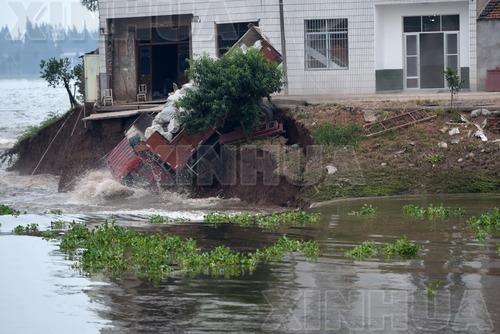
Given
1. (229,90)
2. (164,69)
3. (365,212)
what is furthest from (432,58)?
(365,212)

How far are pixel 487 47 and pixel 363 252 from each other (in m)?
→ 17.3

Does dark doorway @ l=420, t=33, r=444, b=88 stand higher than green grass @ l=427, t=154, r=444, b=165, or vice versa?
dark doorway @ l=420, t=33, r=444, b=88

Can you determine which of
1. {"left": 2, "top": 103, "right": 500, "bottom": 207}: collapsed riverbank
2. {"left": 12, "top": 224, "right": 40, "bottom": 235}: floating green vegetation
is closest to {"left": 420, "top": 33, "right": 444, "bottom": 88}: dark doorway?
{"left": 2, "top": 103, "right": 500, "bottom": 207}: collapsed riverbank

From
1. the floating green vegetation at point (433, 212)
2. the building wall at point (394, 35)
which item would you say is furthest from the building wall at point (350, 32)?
the floating green vegetation at point (433, 212)

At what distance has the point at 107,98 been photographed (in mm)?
37500

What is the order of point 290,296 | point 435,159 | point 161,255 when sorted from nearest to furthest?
1. point 290,296
2. point 161,255
3. point 435,159

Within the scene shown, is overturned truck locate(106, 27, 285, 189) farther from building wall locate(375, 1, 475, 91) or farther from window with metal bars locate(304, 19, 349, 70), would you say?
building wall locate(375, 1, 475, 91)

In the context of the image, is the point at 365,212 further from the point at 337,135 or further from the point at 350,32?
the point at 350,32

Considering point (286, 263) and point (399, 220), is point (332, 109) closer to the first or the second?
point (399, 220)

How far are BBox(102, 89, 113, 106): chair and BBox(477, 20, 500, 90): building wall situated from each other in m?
11.8

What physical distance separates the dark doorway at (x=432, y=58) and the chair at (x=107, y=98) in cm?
1010

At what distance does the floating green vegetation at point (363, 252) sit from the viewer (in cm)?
1970

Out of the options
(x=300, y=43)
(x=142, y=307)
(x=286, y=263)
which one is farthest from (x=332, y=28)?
(x=142, y=307)

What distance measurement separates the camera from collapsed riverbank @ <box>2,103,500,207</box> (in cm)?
2759
